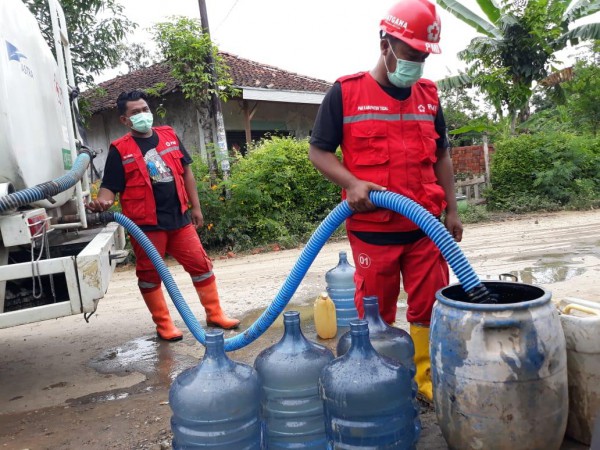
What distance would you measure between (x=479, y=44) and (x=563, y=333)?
14260 millimetres

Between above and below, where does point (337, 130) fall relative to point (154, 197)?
above

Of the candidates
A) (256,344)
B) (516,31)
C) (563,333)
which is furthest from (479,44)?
(563,333)

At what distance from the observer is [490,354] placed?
1957 mm

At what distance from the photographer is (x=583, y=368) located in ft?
7.18

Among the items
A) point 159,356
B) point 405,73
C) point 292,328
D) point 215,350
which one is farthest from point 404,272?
point 159,356

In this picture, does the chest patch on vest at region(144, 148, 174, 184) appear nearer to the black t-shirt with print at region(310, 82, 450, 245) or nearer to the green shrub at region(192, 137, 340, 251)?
the black t-shirt with print at region(310, 82, 450, 245)

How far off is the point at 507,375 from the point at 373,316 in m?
0.73

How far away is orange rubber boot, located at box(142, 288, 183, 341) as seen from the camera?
4.52 metres

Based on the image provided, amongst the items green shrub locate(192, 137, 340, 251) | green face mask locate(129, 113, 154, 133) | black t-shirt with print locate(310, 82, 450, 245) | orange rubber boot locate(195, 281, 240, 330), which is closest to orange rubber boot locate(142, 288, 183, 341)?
orange rubber boot locate(195, 281, 240, 330)

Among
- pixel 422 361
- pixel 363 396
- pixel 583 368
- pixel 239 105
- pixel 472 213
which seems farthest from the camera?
pixel 239 105

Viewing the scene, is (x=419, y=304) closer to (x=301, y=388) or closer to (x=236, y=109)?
(x=301, y=388)

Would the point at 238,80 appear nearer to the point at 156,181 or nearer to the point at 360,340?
the point at 156,181

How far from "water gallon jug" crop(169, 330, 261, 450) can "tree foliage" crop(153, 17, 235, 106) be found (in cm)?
926

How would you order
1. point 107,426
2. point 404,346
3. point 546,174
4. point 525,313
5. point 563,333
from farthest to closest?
point 546,174 → point 107,426 → point 404,346 → point 563,333 → point 525,313
